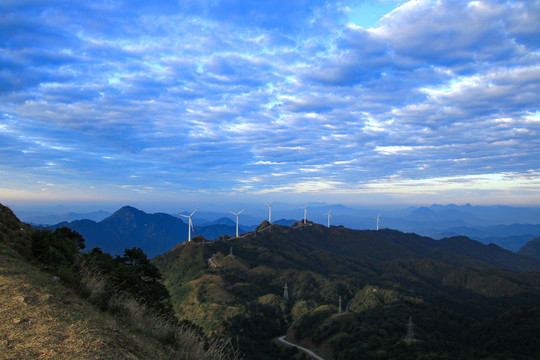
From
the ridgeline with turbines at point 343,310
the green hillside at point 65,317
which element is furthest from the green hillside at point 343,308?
the green hillside at point 65,317

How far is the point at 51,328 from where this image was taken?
29.2ft

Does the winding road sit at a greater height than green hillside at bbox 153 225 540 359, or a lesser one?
lesser

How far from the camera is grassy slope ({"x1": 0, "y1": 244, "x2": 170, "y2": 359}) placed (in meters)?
7.96

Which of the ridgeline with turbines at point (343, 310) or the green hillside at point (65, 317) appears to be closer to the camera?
the green hillside at point (65, 317)

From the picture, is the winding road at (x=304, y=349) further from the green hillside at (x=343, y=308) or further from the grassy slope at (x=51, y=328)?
the grassy slope at (x=51, y=328)

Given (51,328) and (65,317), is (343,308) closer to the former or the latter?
(65,317)

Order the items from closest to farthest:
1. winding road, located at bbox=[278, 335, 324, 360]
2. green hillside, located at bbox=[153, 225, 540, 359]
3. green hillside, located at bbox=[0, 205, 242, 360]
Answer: green hillside, located at bbox=[0, 205, 242, 360] < green hillside, located at bbox=[153, 225, 540, 359] < winding road, located at bbox=[278, 335, 324, 360]

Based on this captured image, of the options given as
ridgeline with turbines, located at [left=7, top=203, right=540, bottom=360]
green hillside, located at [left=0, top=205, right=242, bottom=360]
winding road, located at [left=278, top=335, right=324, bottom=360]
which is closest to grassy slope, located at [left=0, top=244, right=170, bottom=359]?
green hillside, located at [left=0, top=205, right=242, bottom=360]

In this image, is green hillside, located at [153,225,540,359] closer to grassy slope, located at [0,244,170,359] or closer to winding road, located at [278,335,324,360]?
winding road, located at [278,335,324,360]

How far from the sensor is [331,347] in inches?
3457

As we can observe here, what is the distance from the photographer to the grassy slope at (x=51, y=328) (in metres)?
7.96

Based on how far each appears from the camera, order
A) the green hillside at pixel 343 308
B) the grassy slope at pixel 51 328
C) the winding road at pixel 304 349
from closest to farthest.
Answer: the grassy slope at pixel 51 328 → the green hillside at pixel 343 308 → the winding road at pixel 304 349

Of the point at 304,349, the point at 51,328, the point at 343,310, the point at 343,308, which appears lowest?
the point at 304,349

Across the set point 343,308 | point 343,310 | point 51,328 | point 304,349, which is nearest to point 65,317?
point 51,328
